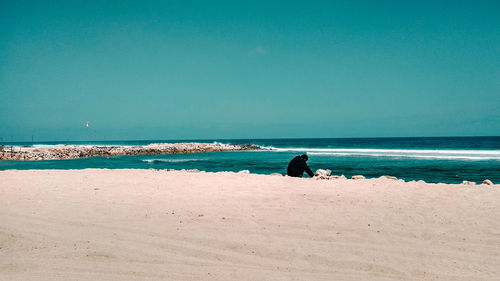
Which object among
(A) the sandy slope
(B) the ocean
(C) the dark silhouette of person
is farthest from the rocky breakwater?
(C) the dark silhouette of person

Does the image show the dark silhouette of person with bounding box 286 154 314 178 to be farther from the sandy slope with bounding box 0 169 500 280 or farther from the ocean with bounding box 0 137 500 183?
the ocean with bounding box 0 137 500 183

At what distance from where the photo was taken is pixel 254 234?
15.8 ft

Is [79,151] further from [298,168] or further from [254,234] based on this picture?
[254,234]

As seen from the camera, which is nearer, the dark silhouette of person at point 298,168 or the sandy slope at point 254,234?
the sandy slope at point 254,234

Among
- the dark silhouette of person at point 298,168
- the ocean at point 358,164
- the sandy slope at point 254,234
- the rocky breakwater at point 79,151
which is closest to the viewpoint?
the sandy slope at point 254,234

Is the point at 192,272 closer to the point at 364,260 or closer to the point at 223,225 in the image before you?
the point at 223,225

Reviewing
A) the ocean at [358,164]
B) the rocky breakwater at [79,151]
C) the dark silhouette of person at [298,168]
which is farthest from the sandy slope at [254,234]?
the rocky breakwater at [79,151]

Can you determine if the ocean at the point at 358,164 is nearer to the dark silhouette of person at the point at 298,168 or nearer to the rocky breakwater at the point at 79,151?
the rocky breakwater at the point at 79,151

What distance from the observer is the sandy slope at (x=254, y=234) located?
12.2 feet

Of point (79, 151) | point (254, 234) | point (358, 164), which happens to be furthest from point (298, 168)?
point (79, 151)

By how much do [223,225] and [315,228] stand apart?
4.58ft

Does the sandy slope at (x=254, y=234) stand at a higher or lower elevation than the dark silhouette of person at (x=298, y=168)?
lower

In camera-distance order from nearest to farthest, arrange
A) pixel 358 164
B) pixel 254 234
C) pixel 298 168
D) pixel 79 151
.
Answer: pixel 254 234 < pixel 298 168 < pixel 358 164 < pixel 79 151

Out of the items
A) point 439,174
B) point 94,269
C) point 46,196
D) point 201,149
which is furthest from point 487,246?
point 201,149
